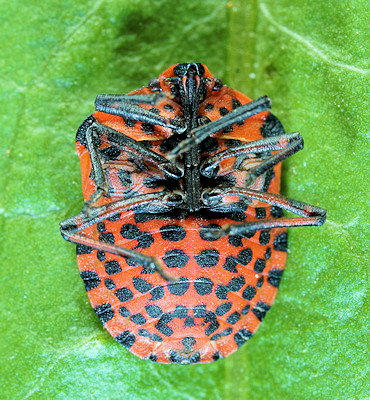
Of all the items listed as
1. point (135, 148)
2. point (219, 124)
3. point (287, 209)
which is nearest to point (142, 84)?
point (135, 148)

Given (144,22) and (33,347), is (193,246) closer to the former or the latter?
(33,347)

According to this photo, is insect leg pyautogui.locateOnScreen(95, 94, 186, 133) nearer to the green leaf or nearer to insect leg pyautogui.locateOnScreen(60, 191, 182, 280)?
insect leg pyautogui.locateOnScreen(60, 191, 182, 280)

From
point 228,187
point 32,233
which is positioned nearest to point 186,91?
point 228,187

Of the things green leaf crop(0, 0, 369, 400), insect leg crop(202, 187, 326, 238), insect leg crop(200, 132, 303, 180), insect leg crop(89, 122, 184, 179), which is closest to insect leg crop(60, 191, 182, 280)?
insect leg crop(89, 122, 184, 179)

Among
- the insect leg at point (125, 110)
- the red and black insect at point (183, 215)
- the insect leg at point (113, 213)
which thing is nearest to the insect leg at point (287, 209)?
the red and black insect at point (183, 215)

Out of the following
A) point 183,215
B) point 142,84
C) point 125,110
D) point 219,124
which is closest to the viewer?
point 219,124

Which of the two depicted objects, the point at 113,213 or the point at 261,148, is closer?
the point at 113,213

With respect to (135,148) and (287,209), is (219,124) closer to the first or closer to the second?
(135,148)
